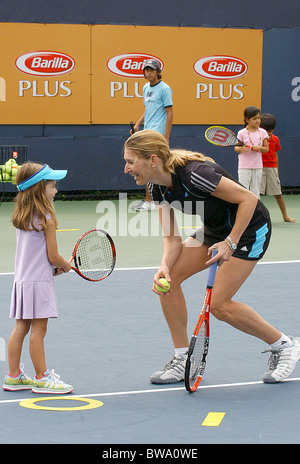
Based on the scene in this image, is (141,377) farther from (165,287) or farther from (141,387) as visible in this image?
(165,287)

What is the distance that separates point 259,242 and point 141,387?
3.33 feet

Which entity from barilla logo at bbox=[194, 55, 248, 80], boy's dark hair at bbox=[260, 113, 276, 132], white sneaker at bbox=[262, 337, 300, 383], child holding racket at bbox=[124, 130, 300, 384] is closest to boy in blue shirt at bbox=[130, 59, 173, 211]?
boy's dark hair at bbox=[260, 113, 276, 132]

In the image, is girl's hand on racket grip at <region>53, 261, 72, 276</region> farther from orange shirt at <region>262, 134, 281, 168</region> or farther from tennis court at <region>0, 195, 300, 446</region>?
orange shirt at <region>262, 134, 281, 168</region>

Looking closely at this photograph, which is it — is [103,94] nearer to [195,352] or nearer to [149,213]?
[149,213]

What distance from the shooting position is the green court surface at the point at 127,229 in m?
9.11

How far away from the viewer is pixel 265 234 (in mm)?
4949

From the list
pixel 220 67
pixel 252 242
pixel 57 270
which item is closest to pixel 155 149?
pixel 252 242

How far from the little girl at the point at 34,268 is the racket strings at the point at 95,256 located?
37 centimetres

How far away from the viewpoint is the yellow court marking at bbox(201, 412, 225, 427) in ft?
13.7

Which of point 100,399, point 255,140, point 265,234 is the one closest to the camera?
point 100,399

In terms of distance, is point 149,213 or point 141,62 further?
point 141,62

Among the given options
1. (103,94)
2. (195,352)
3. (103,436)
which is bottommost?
(103,436)

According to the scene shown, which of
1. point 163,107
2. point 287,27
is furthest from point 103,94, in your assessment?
point 287,27

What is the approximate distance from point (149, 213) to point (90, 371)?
24.0 ft
